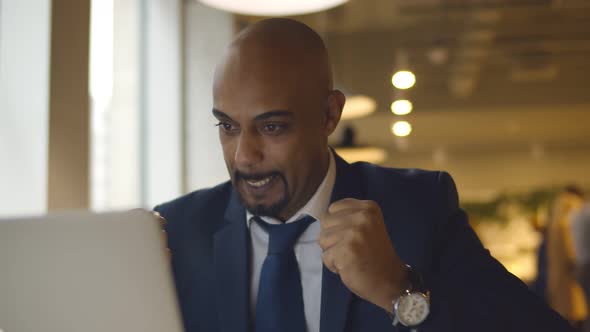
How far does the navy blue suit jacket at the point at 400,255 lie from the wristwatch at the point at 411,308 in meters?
0.03

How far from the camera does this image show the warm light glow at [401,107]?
8.09m

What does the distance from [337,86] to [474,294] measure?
2.36 ft

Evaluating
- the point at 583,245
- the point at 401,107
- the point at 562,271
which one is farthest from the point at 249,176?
the point at 401,107

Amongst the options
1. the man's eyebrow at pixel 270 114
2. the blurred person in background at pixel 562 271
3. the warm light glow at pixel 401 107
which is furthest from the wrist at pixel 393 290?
the warm light glow at pixel 401 107

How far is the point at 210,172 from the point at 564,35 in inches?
141

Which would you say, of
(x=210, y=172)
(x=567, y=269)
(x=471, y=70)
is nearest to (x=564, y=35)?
(x=471, y=70)

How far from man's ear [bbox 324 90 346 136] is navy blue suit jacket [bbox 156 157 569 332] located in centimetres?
8

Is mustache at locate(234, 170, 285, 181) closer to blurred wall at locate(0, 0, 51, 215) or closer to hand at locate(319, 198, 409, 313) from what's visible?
hand at locate(319, 198, 409, 313)

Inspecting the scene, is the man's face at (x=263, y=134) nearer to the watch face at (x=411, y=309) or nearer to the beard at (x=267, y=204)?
the beard at (x=267, y=204)

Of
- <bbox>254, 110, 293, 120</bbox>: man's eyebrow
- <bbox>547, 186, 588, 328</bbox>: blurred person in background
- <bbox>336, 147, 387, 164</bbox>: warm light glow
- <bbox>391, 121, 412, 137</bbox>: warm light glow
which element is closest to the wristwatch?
<bbox>254, 110, 293, 120</bbox>: man's eyebrow

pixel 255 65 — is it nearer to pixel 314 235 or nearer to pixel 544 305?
pixel 314 235

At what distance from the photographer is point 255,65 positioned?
1.29 meters

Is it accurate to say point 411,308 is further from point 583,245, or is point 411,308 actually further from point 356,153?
point 356,153

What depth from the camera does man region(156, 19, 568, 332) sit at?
121 cm
